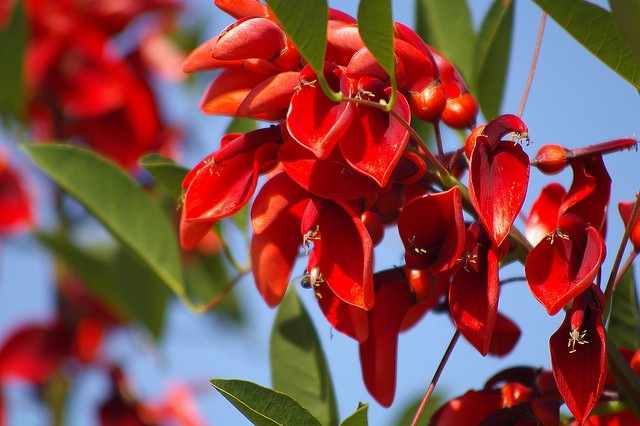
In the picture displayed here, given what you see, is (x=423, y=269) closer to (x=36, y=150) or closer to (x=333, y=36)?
(x=333, y=36)

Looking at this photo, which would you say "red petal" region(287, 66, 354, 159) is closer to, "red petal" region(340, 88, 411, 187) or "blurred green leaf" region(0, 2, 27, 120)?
"red petal" region(340, 88, 411, 187)

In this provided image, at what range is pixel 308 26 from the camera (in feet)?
2.18

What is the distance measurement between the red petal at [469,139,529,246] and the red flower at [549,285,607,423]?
84mm

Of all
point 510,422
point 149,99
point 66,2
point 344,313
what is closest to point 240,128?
point 344,313

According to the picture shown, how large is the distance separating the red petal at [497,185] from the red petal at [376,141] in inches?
2.1

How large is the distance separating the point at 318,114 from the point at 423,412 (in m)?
0.51

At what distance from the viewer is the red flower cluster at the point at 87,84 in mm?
1811

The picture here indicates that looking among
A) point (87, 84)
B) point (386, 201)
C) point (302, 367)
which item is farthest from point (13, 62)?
point (386, 201)

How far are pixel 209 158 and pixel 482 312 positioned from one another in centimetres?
24

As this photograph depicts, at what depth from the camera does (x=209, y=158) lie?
0.77 m

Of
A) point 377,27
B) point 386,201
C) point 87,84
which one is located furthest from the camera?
point 87,84

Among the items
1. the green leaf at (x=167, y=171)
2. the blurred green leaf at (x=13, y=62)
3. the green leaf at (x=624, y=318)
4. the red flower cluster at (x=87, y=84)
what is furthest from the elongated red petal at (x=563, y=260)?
the red flower cluster at (x=87, y=84)

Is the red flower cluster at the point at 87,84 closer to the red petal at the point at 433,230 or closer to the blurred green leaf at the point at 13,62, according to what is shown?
the blurred green leaf at the point at 13,62

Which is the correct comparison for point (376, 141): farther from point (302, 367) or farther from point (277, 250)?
point (302, 367)
